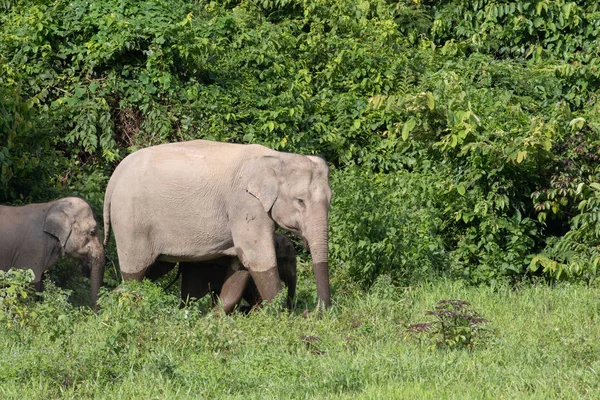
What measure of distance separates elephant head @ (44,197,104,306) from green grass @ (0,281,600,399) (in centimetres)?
109

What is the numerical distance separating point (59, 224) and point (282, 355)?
137 inches

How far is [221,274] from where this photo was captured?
35.8 feet

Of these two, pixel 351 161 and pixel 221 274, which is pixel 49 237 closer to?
pixel 221 274

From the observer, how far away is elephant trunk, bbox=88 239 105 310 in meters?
10.9

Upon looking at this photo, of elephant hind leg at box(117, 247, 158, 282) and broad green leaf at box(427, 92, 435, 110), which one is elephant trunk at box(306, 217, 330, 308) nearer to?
elephant hind leg at box(117, 247, 158, 282)

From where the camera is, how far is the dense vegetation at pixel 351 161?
7926 mm

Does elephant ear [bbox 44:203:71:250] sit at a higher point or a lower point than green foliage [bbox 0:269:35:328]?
lower

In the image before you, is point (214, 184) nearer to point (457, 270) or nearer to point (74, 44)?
point (457, 270)

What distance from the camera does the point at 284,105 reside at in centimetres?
1362

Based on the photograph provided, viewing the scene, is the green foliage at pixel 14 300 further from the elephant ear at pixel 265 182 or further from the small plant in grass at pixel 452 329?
the small plant in grass at pixel 452 329

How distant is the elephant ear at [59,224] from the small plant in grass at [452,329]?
138 inches

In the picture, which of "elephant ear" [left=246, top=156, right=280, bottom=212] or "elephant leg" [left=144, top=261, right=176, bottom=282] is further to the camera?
"elephant leg" [left=144, top=261, right=176, bottom=282]

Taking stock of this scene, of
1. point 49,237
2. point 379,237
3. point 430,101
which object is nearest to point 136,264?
point 49,237

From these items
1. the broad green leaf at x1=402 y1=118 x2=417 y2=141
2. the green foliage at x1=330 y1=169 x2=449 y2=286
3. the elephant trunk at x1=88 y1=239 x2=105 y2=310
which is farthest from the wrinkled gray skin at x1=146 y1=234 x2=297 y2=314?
the broad green leaf at x1=402 y1=118 x2=417 y2=141
